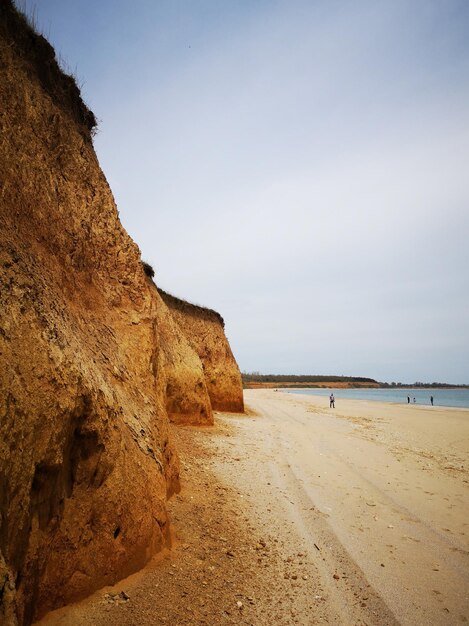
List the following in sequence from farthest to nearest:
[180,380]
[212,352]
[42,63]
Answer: [212,352], [180,380], [42,63]

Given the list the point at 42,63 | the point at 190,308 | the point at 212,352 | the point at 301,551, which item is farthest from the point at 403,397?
the point at 42,63

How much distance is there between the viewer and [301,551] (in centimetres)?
438

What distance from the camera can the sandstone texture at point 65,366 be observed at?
2.62 meters

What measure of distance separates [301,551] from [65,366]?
12.0 ft

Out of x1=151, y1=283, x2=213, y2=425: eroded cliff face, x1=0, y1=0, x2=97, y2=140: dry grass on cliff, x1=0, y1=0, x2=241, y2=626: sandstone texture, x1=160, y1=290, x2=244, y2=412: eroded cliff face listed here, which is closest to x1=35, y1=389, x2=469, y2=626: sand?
x1=0, y1=0, x2=241, y2=626: sandstone texture

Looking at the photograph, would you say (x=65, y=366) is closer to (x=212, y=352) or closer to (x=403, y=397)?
(x=212, y=352)

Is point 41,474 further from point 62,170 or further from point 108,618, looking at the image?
point 62,170

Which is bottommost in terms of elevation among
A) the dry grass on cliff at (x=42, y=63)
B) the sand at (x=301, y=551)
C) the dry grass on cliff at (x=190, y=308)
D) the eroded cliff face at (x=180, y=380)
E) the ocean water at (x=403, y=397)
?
the ocean water at (x=403, y=397)

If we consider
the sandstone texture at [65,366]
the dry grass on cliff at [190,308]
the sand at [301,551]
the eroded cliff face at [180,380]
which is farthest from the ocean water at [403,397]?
the sandstone texture at [65,366]

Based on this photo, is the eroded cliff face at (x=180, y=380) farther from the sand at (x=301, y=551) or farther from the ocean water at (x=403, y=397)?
the ocean water at (x=403, y=397)

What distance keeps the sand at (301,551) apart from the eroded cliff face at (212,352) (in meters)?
9.77

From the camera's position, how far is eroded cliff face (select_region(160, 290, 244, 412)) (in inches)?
723

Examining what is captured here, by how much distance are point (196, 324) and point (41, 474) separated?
1718 cm

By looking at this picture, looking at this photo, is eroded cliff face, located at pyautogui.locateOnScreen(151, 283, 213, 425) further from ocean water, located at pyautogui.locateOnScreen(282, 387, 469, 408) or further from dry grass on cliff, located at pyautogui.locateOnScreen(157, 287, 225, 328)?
ocean water, located at pyautogui.locateOnScreen(282, 387, 469, 408)
